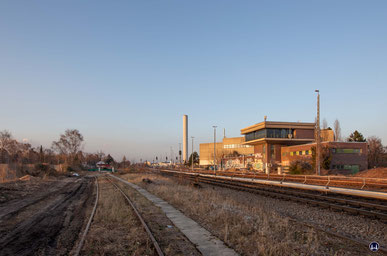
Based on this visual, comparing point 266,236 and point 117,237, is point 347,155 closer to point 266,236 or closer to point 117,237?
point 266,236

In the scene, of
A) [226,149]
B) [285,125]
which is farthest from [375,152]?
[226,149]

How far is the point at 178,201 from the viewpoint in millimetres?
17453

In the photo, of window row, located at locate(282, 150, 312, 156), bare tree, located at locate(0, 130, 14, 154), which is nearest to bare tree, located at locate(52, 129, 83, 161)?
bare tree, located at locate(0, 130, 14, 154)

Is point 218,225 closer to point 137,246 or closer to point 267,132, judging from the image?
point 137,246

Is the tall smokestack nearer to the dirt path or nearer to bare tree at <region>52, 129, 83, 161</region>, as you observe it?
bare tree at <region>52, 129, 83, 161</region>

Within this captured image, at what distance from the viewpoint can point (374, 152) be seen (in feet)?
232

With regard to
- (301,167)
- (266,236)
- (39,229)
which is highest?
(301,167)

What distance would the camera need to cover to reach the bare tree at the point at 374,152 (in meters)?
67.4

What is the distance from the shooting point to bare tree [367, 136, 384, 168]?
6744 centimetres

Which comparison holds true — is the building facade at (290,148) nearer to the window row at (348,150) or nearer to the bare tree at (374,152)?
the window row at (348,150)

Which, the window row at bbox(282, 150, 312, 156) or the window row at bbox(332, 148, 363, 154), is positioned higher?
the window row at bbox(332, 148, 363, 154)

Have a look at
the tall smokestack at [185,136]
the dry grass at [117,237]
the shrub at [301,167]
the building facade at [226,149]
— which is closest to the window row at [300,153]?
the shrub at [301,167]

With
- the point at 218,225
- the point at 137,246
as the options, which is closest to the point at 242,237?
the point at 218,225

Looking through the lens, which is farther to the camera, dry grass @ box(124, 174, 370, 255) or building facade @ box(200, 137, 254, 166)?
building facade @ box(200, 137, 254, 166)
